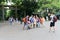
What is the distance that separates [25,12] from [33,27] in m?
23.5

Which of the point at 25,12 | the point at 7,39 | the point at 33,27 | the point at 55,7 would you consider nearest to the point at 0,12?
the point at 25,12

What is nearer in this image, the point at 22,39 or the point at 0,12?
the point at 22,39

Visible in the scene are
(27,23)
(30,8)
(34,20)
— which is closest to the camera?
(27,23)

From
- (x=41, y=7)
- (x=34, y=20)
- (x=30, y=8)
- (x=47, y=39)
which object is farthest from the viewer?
(x=41, y=7)

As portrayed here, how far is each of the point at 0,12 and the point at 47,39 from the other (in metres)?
36.7

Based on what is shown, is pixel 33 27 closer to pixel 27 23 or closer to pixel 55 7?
pixel 27 23

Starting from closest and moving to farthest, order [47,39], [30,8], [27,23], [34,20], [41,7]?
[47,39] → [27,23] → [34,20] → [30,8] → [41,7]

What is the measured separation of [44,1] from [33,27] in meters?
27.6

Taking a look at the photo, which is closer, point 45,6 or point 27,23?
point 27,23

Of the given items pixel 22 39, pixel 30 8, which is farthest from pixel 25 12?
pixel 22 39

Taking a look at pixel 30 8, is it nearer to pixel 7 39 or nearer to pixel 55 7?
pixel 55 7

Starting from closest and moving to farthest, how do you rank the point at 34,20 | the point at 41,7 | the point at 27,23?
the point at 27,23 < the point at 34,20 < the point at 41,7

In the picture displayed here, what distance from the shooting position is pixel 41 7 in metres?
53.8

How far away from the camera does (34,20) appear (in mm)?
27172
